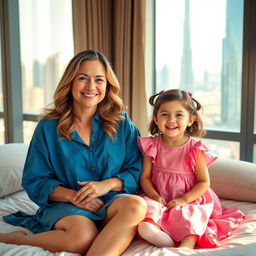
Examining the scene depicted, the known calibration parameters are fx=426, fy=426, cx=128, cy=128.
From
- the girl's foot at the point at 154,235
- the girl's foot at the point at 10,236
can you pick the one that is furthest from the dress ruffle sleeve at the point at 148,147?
the girl's foot at the point at 10,236

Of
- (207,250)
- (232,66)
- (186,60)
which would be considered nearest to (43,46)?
(186,60)

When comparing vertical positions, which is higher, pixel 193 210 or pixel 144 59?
pixel 144 59

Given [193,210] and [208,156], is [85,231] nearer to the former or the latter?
[193,210]

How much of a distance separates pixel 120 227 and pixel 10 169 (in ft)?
3.50

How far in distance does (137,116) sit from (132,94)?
0.60 ft

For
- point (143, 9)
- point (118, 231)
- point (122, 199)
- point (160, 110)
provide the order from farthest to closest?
1. point (143, 9)
2. point (160, 110)
3. point (122, 199)
4. point (118, 231)

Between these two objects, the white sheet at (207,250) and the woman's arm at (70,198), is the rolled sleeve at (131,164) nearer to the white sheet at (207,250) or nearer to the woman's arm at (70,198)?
the woman's arm at (70,198)

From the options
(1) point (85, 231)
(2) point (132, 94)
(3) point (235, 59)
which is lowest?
(1) point (85, 231)

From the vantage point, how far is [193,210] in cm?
186

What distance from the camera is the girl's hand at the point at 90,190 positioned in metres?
1.88

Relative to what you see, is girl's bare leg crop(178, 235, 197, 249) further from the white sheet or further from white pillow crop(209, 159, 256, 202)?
white pillow crop(209, 159, 256, 202)

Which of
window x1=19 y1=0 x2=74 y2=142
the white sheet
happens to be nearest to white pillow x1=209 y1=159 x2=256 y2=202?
the white sheet

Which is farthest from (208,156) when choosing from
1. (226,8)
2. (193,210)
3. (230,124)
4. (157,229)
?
(226,8)

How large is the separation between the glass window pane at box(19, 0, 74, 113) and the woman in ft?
7.58
